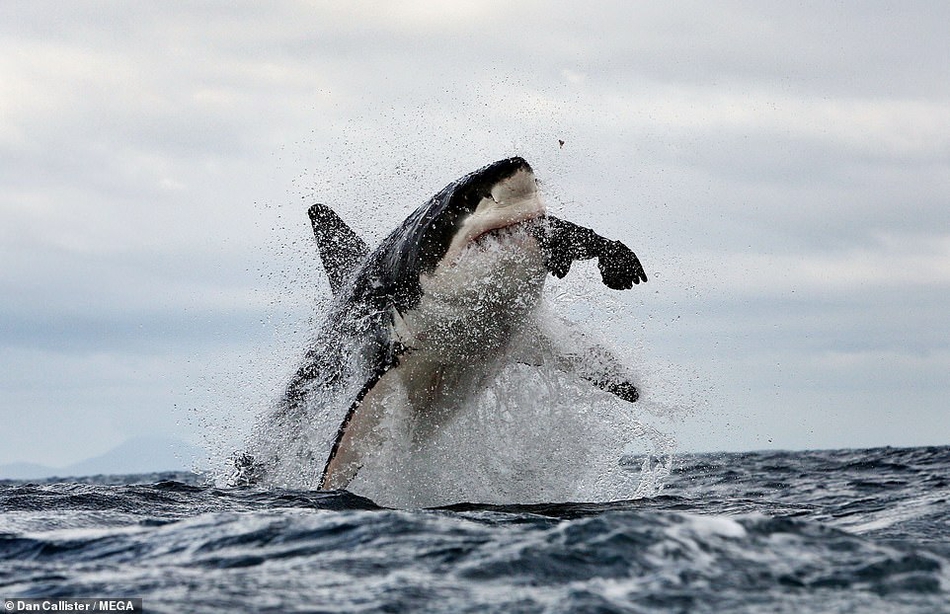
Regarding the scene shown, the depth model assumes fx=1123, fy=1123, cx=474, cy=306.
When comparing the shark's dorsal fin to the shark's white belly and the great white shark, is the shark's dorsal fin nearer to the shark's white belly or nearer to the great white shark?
the great white shark

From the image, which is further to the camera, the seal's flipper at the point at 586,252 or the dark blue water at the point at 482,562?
the seal's flipper at the point at 586,252

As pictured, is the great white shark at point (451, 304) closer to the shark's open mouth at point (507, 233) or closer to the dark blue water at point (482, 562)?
the shark's open mouth at point (507, 233)

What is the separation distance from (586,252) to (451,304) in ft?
5.20

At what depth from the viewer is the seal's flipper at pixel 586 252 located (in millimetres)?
11805

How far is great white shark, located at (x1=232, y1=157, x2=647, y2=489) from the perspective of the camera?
1170 centimetres

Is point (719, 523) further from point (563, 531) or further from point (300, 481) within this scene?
point (300, 481)

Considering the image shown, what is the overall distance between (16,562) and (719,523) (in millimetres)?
5055

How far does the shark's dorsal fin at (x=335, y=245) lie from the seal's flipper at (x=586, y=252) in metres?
3.12

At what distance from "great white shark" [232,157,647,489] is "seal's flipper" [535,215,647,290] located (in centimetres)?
1

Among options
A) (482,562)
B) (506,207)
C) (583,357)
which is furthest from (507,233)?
(482,562)

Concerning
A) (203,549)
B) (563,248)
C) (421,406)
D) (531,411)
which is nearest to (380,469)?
(421,406)

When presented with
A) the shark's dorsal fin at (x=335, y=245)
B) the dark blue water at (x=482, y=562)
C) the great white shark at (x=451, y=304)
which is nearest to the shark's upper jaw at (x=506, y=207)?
the great white shark at (x=451, y=304)

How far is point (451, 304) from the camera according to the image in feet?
39.1

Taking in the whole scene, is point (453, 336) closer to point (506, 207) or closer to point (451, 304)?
point (451, 304)
